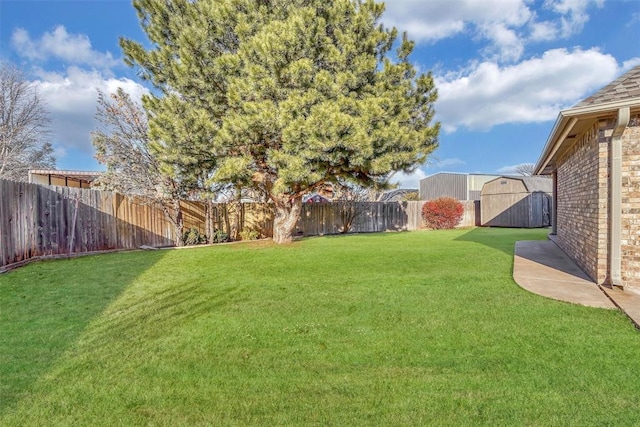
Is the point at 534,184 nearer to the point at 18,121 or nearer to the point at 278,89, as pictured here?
the point at 278,89

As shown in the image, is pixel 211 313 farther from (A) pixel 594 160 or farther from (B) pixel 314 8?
(B) pixel 314 8

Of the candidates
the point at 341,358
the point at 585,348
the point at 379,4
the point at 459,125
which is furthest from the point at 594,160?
the point at 459,125

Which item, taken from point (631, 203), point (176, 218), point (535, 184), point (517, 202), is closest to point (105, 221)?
point (176, 218)

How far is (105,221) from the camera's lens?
966 centimetres

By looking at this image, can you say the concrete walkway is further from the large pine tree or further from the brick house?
the large pine tree

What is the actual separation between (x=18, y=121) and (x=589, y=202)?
90.0 ft

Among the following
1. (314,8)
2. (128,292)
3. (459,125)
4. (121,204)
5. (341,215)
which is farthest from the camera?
(459,125)

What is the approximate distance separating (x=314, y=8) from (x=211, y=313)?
836cm

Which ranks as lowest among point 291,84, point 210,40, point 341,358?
point 341,358

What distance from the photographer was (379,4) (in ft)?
31.0

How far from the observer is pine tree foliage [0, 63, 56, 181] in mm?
19531

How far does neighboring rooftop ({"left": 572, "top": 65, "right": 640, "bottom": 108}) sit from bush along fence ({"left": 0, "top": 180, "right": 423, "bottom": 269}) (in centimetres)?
1014

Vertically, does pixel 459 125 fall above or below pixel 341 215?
above

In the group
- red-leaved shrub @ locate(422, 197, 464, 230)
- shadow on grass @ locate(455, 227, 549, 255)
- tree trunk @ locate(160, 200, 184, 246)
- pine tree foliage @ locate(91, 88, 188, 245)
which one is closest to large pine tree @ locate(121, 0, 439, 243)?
pine tree foliage @ locate(91, 88, 188, 245)
